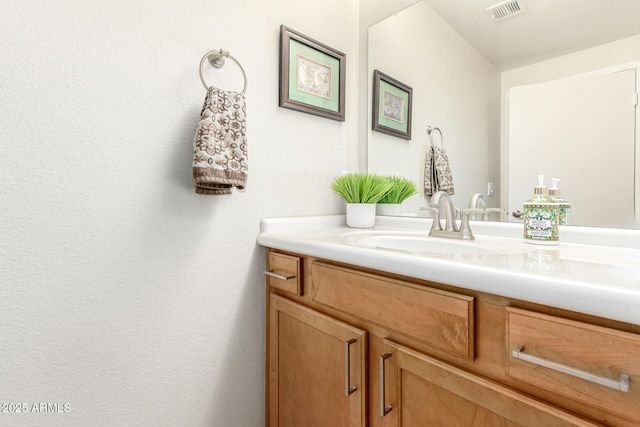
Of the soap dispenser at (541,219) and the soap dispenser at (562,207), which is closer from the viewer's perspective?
the soap dispenser at (541,219)

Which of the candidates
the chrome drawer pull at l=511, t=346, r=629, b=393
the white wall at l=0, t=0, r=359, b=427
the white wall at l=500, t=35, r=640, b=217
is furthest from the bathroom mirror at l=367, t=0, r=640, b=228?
the chrome drawer pull at l=511, t=346, r=629, b=393

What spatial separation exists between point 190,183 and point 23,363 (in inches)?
23.2

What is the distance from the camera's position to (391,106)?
1.46 meters

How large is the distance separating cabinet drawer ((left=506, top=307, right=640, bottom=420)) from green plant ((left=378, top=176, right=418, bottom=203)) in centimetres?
88

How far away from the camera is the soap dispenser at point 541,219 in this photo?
87 cm

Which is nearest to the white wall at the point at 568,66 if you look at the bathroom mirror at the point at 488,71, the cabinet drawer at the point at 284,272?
the bathroom mirror at the point at 488,71

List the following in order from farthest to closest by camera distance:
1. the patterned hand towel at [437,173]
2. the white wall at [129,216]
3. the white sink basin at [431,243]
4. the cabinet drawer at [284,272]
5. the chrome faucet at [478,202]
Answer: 1. the patterned hand towel at [437,173]
2. the chrome faucet at [478,202]
3. the cabinet drawer at [284,272]
4. the white sink basin at [431,243]
5. the white wall at [129,216]

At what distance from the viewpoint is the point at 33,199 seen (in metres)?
0.78

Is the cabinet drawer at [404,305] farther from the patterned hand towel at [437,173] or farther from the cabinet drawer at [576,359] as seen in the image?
the patterned hand towel at [437,173]

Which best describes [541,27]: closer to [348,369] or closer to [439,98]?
[439,98]

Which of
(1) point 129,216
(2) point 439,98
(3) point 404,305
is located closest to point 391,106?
(2) point 439,98

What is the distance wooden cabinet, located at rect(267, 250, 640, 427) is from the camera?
1.58ft

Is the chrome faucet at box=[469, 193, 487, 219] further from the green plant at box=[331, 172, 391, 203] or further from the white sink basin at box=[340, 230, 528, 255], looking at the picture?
the green plant at box=[331, 172, 391, 203]

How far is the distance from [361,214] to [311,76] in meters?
0.59
